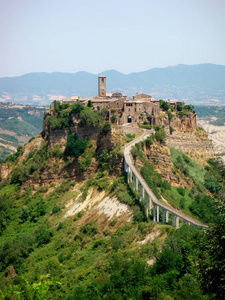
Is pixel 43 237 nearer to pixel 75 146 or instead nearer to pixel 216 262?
pixel 75 146

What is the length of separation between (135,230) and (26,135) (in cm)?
15986

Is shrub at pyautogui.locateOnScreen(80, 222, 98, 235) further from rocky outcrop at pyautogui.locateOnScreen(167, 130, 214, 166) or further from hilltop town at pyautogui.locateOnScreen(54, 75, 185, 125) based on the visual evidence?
rocky outcrop at pyautogui.locateOnScreen(167, 130, 214, 166)

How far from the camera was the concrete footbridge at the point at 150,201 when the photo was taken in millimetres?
30938

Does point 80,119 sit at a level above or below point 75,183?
above

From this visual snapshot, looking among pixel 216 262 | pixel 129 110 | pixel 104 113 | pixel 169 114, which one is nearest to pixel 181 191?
pixel 129 110

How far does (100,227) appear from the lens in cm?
3559

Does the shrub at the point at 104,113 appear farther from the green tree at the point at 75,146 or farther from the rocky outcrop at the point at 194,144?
the rocky outcrop at the point at 194,144

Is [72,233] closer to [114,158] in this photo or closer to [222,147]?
[114,158]

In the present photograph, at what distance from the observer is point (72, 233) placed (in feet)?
122

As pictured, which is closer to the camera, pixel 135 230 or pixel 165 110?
pixel 135 230

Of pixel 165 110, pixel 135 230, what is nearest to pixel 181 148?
pixel 165 110

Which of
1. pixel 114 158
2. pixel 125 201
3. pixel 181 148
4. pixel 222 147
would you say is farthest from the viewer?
pixel 222 147

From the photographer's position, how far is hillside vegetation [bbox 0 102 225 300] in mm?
23125

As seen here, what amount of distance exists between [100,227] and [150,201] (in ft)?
16.6
